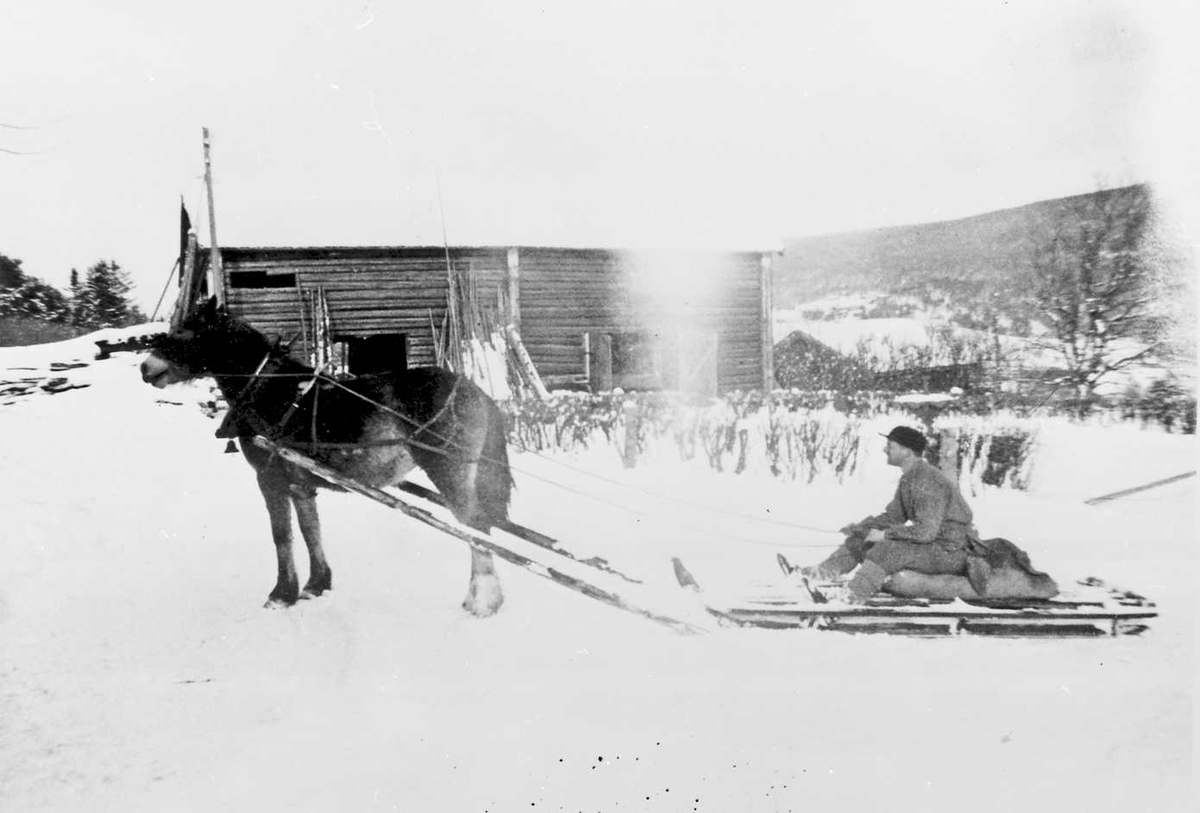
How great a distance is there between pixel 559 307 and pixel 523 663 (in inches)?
69.6

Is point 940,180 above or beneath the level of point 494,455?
above

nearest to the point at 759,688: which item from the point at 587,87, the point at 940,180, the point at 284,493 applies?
the point at 284,493

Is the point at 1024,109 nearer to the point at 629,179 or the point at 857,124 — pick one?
the point at 857,124

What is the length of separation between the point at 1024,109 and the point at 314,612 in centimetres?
362

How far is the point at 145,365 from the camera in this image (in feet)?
9.58

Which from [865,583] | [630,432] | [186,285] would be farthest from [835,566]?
[186,285]

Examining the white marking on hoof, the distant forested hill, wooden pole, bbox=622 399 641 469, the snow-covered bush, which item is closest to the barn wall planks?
the snow-covered bush

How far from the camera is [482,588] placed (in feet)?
9.95

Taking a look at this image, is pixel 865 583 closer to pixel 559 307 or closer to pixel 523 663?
pixel 523 663

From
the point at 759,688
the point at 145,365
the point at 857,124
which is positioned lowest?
the point at 759,688

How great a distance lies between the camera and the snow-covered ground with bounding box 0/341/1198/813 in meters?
2.82

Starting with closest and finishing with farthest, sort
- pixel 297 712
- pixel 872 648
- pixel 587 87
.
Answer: pixel 297 712 → pixel 872 648 → pixel 587 87

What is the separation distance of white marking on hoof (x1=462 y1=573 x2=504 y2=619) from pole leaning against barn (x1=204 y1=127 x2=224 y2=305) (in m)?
1.46

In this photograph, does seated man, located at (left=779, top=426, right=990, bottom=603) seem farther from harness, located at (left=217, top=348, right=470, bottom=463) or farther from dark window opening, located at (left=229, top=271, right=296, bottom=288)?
dark window opening, located at (left=229, top=271, right=296, bottom=288)
